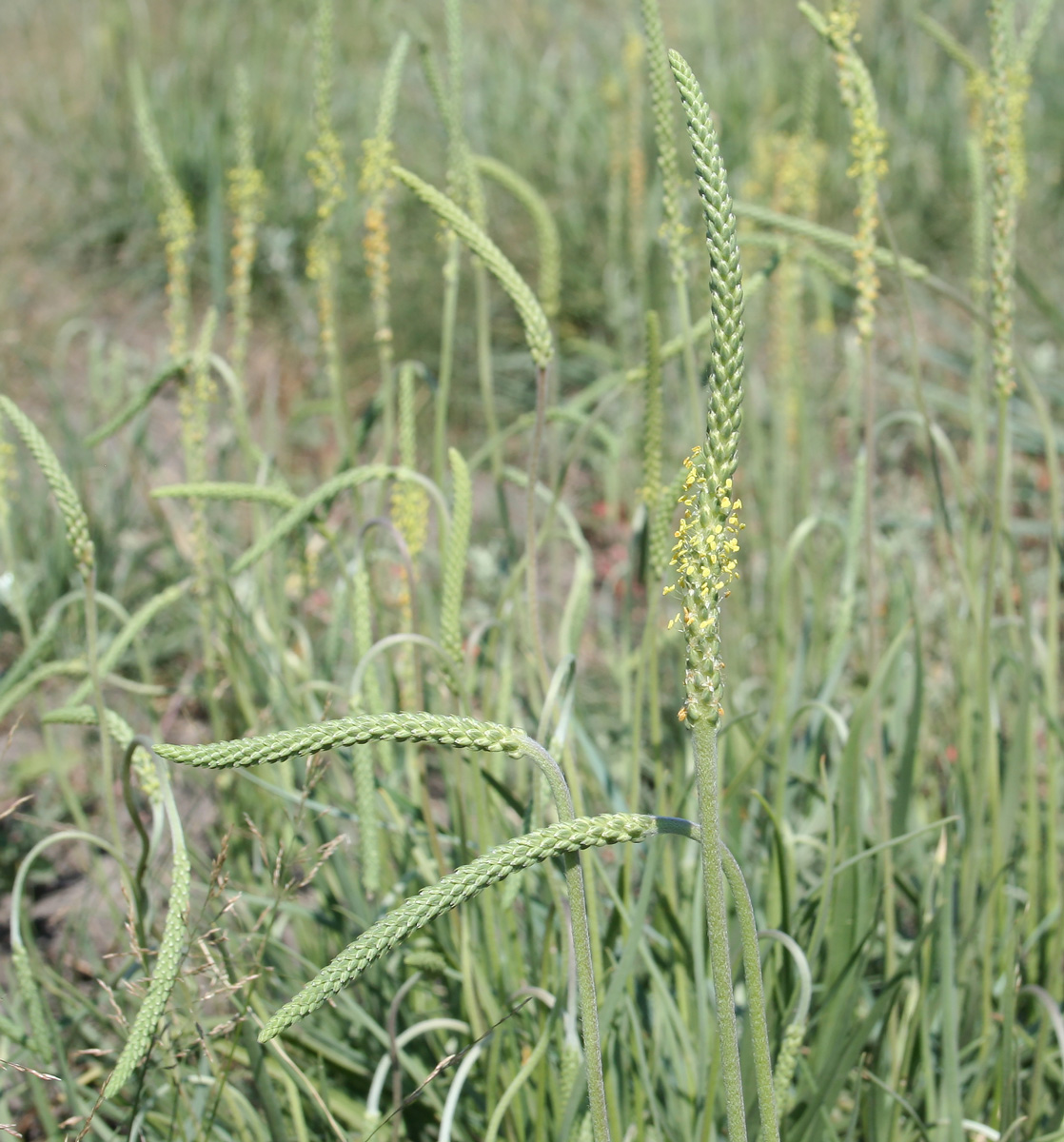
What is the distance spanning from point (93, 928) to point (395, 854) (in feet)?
2.82

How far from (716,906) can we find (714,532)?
1.03 feet

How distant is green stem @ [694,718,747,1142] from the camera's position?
34.5 inches

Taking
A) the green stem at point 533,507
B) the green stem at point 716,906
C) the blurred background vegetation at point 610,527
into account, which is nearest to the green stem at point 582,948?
the green stem at point 716,906

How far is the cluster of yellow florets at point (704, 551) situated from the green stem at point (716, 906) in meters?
0.09

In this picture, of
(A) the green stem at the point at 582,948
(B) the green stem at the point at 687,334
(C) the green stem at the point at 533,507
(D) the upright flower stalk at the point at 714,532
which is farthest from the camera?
(B) the green stem at the point at 687,334

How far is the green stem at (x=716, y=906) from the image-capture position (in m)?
0.88

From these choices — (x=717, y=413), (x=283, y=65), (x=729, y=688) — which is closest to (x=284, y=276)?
(x=283, y=65)

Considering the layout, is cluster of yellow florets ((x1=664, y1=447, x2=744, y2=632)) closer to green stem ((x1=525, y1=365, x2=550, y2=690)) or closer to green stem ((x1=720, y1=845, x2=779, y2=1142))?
green stem ((x1=720, y1=845, x2=779, y2=1142))

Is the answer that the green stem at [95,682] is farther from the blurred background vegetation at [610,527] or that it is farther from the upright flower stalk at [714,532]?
the upright flower stalk at [714,532]

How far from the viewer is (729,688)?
251cm

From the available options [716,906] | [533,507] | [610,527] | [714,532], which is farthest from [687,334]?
[610,527]

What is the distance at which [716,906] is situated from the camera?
91 cm

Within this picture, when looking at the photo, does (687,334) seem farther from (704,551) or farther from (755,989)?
(755,989)

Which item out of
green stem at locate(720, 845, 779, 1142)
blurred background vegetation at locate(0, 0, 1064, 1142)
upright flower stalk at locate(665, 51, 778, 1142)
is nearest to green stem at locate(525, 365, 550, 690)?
blurred background vegetation at locate(0, 0, 1064, 1142)
